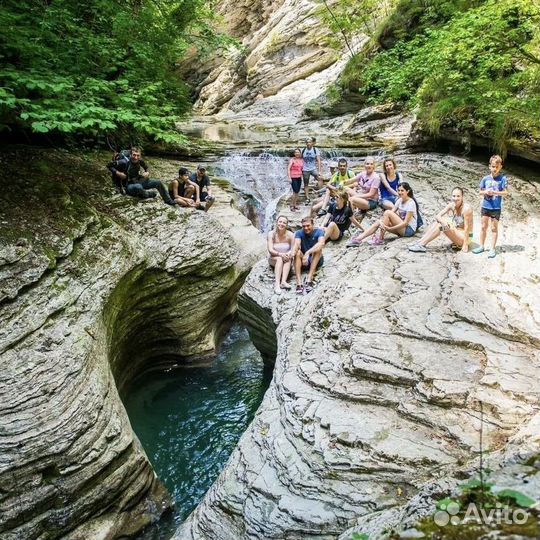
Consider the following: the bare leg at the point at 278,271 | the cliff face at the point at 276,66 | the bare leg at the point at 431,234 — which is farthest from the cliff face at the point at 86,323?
the cliff face at the point at 276,66

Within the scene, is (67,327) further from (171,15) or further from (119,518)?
(171,15)

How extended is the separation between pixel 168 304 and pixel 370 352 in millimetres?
5363

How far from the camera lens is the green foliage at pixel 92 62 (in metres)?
6.98

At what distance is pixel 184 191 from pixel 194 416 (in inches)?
225

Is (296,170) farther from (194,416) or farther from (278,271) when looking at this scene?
(194,416)

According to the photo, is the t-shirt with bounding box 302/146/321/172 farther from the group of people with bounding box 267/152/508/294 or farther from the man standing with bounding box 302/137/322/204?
the group of people with bounding box 267/152/508/294

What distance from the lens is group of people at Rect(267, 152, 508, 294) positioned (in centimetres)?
759

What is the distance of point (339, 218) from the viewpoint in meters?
9.70

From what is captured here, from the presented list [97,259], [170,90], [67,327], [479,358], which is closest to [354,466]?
[479,358]

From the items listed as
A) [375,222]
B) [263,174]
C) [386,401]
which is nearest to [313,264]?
[375,222]

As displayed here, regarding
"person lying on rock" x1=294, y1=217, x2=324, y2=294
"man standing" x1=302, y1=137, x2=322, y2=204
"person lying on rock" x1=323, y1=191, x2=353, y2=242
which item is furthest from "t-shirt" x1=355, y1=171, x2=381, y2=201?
"person lying on rock" x1=294, y1=217, x2=324, y2=294

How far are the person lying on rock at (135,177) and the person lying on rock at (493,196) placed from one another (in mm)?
6754

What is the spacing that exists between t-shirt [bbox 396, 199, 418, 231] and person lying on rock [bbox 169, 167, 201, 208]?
5.11m

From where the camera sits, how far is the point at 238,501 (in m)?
4.98
